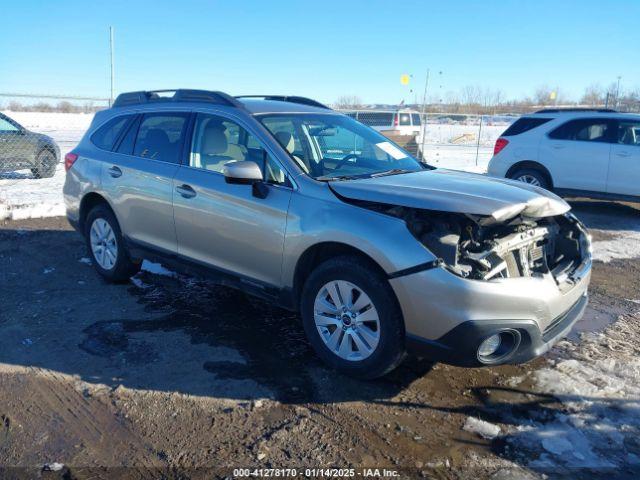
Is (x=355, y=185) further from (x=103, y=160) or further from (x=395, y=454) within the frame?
(x=103, y=160)

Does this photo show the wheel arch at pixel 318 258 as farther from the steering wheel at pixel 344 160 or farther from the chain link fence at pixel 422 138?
the chain link fence at pixel 422 138

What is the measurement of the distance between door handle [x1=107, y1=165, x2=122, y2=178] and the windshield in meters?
1.71

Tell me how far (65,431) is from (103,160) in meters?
3.10

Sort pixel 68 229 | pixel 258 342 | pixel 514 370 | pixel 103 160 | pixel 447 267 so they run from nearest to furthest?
1. pixel 447 267
2. pixel 514 370
3. pixel 258 342
4. pixel 103 160
5. pixel 68 229

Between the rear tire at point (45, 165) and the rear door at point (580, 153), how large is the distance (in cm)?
1012

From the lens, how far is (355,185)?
3.86 meters

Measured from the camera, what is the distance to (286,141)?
432 centimetres

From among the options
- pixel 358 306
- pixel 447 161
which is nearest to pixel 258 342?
pixel 358 306

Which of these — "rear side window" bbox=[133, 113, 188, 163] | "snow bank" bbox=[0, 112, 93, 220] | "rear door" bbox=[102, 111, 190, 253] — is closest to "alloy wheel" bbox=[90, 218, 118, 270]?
"rear door" bbox=[102, 111, 190, 253]

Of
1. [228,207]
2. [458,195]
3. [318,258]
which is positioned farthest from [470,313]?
[228,207]

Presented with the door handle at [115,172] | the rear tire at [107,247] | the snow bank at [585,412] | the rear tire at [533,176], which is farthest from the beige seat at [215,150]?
the rear tire at [533,176]

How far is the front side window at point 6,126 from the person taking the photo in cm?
1211

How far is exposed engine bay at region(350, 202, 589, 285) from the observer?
3.40 metres

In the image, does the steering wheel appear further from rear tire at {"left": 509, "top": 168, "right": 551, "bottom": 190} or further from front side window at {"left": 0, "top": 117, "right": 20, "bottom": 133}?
front side window at {"left": 0, "top": 117, "right": 20, "bottom": 133}
